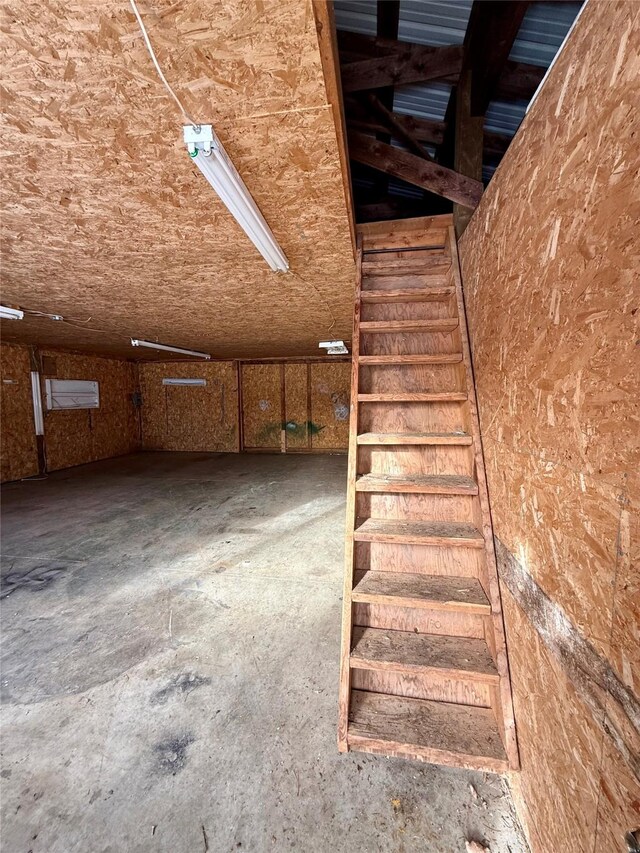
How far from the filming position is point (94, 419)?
7422mm

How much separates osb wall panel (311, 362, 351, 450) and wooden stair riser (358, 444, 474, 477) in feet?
19.8

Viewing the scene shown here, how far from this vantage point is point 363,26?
208cm

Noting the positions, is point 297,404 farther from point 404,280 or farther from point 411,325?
point 411,325

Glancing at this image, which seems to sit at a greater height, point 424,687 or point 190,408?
point 190,408

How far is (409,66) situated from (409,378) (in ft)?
7.15

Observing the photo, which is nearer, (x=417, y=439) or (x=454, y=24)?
(x=417, y=439)

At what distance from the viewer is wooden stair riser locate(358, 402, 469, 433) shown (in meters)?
1.81

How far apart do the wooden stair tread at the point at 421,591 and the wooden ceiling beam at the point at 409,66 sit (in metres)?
3.16

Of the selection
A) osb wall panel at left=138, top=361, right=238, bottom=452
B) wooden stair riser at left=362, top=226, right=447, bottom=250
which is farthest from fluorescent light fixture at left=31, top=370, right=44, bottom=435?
wooden stair riser at left=362, top=226, right=447, bottom=250

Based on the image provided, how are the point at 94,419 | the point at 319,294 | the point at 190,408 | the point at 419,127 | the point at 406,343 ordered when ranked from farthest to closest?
the point at 190,408 → the point at 94,419 → the point at 319,294 → the point at 419,127 → the point at 406,343

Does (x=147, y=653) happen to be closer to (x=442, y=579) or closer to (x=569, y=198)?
(x=442, y=579)

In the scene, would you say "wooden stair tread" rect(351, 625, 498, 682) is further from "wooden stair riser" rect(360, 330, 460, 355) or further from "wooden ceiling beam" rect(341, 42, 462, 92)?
"wooden ceiling beam" rect(341, 42, 462, 92)

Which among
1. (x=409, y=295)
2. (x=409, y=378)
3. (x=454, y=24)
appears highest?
(x=454, y=24)

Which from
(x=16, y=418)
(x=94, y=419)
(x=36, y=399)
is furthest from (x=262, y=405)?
(x=16, y=418)
